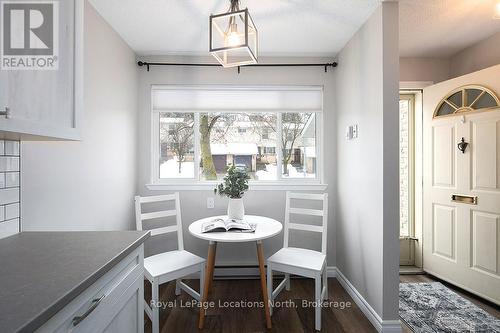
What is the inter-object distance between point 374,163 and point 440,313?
4.65 feet

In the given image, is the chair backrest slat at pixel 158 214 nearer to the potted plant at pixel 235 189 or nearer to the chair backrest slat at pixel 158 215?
the chair backrest slat at pixel 158 215

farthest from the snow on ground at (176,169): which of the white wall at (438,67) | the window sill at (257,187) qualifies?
the white wall at (438,67)

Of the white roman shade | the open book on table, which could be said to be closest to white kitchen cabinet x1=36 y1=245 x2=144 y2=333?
the open book on table

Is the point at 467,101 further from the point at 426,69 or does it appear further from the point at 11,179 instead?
the point at 11,179

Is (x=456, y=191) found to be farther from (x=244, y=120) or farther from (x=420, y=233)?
(x=244, y=120)

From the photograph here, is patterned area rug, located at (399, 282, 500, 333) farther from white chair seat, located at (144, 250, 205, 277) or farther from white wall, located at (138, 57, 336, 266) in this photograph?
white chair seat, located at (144, 250, 205, 277)

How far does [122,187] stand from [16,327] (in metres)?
2.05

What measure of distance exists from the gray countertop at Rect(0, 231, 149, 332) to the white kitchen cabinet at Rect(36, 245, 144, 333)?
0.05 meters

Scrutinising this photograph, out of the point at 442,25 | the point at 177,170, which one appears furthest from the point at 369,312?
the point at 442,25

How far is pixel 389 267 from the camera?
188 cm

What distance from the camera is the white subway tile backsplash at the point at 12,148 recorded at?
1267mm

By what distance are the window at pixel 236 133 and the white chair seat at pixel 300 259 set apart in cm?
89

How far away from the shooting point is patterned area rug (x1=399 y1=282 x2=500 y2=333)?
1990mm

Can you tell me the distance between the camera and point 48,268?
0.88m
